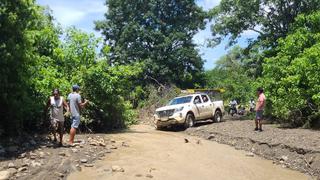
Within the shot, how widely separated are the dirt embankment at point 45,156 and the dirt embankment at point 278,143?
502cm

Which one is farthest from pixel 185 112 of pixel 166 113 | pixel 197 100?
pixel 197 100

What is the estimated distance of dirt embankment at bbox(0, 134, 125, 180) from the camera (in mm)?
11000

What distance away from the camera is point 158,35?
142 ft

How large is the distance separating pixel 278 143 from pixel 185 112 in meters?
8.28

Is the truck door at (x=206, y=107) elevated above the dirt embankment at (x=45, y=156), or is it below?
above

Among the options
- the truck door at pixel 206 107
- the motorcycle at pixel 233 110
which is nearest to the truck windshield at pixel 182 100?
the truck door at pixel 206 107

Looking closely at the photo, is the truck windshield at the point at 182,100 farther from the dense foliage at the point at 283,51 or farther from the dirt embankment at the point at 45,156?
the dirt embankment at the point at 45,156

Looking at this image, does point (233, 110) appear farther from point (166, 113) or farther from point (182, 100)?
point (166, 113)

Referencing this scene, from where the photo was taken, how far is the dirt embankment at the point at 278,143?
13.8 m

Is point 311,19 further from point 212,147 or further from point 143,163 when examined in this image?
point 143,163

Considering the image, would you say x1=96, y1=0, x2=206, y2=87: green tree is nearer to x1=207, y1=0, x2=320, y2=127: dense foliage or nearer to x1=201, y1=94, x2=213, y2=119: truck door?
x1=207, y1=0, x2=320, y2=127: dense foliage

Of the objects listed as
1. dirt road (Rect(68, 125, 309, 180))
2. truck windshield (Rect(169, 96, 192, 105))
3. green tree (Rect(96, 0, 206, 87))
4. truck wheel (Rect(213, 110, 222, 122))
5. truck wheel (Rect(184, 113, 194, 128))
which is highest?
green tree (Rect(96, 0, 206, 87))

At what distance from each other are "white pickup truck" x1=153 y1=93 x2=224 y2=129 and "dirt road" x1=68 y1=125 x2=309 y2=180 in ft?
21.0

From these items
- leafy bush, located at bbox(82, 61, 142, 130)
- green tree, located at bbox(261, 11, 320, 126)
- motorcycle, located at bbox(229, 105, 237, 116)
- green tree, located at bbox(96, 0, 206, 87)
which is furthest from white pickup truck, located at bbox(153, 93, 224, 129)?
green tree, located at bbox(96, 0, 206, 87)
